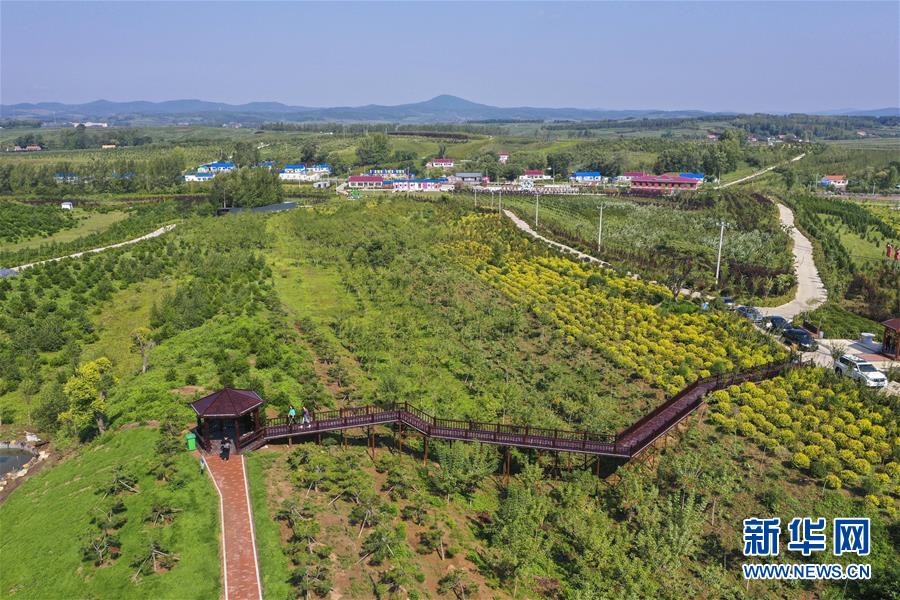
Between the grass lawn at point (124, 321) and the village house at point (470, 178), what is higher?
the village house at point (470, 178)

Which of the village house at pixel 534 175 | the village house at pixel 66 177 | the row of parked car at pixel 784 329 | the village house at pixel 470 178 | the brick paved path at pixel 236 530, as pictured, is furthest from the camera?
the village house at pixel 534 175

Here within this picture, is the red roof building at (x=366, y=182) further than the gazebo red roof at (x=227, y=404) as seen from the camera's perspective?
Yes

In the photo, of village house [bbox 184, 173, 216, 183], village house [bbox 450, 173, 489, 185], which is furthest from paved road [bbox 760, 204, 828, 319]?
village house [bbox 184, 173, 216, 183]

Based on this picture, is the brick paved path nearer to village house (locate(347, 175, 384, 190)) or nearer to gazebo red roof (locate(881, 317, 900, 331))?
gazebo red roof (locate(881, 317, 900, 331))

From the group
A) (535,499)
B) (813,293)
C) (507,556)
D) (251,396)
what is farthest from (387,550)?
(813,293)

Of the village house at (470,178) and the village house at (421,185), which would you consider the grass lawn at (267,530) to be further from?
the village house at (470,178)

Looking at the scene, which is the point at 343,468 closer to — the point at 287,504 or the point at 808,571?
the point at 287,504

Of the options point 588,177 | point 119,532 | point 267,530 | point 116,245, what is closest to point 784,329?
point 267,530

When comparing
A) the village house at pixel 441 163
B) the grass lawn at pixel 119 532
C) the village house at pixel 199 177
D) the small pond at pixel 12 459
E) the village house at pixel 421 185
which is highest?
the village house at pixel 441 163

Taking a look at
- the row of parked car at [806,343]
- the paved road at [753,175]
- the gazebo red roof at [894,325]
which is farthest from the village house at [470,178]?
the gazebo red roof at [894,325]

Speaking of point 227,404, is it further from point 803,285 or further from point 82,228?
point 82,228
